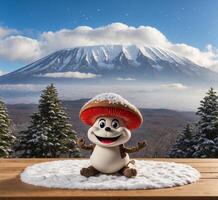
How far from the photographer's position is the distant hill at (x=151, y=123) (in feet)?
15.8

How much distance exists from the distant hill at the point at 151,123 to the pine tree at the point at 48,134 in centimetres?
10

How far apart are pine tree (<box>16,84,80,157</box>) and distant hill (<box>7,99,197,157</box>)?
10cm

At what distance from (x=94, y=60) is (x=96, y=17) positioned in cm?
63

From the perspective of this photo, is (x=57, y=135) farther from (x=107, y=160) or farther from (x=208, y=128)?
(x=107, y=160)

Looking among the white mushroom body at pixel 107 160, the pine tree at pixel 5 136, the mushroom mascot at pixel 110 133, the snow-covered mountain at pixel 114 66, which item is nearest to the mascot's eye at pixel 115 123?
the mushroom mascot at pixel 110 133

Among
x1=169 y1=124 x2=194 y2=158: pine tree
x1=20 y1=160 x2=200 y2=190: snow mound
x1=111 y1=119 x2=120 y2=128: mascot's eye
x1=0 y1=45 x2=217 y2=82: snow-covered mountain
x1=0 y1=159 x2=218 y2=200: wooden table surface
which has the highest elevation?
x1=0 y1=45 x2=217 y2=82: snow-covered mountain

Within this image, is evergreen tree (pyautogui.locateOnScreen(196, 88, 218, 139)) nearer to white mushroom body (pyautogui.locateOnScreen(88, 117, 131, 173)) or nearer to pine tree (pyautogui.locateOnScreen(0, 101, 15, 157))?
pine tree (pyautogui.locateOnScreen(0, 101, 15, 157))

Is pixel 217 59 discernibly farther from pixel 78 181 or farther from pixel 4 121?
pixel 78 181

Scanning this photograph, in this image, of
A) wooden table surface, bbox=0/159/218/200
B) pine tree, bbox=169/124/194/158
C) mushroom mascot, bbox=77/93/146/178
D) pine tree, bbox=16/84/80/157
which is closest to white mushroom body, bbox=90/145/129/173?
mushroom mascot, bbox=77/93/146/178

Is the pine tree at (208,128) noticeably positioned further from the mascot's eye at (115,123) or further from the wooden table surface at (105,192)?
the mascot's eye at (115,123)

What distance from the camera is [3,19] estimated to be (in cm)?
475

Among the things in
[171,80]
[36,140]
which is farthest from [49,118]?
[171,80]

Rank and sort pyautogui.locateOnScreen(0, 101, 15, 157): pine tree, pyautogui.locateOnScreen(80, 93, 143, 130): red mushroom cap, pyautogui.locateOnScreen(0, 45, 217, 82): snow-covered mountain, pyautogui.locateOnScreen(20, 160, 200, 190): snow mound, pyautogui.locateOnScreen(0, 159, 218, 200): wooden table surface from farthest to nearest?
1. pyautogui.locateOnScreen(0, 45, 217, 82): snow-covered mountain
2. pyautogui.locateOnScreen(0, 101, 15, 157): pine tree
3. pyautogui.locateOnScreen(80, 93, 143, 130): red mushroom cap
4. pyautogui.locateOnScreen(20, 160, 200, 190): snow mound
5. pyautogui.locateOnScreen(0, 159, 218, 200): wooden table surface

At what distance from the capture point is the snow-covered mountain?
509cm
